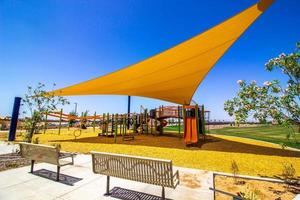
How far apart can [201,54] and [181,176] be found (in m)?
4.90

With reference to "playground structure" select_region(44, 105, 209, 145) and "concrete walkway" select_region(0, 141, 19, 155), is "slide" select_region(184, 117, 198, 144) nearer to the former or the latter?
"playground structure" select_region(44, 105, 209, 145)

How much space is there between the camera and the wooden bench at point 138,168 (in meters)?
3.01

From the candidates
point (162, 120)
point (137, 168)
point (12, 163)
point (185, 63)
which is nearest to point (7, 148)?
point (12, 163)

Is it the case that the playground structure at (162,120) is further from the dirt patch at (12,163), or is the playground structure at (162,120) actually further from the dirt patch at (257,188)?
the dirt patch at (257,188)

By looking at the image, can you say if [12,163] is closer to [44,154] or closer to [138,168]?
[44,154]

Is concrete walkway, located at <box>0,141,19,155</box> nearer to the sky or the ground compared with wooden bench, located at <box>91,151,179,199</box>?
nearer to the ground

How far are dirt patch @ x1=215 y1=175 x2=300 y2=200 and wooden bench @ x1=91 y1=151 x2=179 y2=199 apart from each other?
111cm

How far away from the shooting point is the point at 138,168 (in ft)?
10.7

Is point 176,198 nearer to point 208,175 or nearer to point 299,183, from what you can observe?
point 208,175

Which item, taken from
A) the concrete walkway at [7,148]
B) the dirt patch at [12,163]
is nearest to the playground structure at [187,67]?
the concrete walkway at [7,148]

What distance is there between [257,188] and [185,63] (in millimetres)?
5618

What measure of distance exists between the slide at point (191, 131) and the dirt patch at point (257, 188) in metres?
5.47

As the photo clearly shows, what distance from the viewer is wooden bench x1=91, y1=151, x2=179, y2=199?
301 centimetres

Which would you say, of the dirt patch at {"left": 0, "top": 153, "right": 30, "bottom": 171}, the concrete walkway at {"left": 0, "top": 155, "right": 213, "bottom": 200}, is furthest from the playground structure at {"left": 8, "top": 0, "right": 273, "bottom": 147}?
the dirt patch at {"left": 0, "top": 153, "right": 30, "bottom": 171}
